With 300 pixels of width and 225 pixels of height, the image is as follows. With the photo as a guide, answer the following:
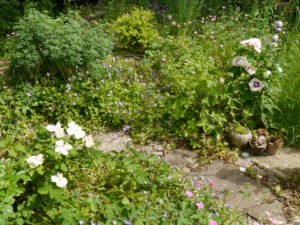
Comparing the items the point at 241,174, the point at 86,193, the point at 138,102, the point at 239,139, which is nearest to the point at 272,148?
the point at 239,139

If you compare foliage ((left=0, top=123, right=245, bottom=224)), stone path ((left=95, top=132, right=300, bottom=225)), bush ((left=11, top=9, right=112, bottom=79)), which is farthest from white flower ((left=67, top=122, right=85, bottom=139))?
bush ((left=11, top=9, right=112, bottom=79))

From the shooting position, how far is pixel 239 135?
3545 mm

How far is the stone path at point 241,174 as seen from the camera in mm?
2852

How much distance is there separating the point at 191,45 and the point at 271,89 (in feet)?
7.64

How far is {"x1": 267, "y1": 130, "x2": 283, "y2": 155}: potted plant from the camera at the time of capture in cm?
352

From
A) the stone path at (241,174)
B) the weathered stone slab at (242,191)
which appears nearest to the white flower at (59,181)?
the stone path at (241,174)

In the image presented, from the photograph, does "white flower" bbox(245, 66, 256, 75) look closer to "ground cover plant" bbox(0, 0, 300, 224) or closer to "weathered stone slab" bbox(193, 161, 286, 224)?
"ground cover plant" bbox(0, 0, 300, 224)

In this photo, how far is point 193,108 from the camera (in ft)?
12.4

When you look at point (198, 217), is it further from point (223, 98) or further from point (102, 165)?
point (223, 98)

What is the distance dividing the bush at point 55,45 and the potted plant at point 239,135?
2.10 meters

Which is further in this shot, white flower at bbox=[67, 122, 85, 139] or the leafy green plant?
the leafy green plant

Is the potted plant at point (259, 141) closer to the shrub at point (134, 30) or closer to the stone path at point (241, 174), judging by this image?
the stone path at point (241, 174)

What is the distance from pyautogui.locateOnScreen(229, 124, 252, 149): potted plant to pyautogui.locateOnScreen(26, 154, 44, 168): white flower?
7.89 feet

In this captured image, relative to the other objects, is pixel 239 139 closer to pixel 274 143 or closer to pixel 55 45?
pixel 274 143
